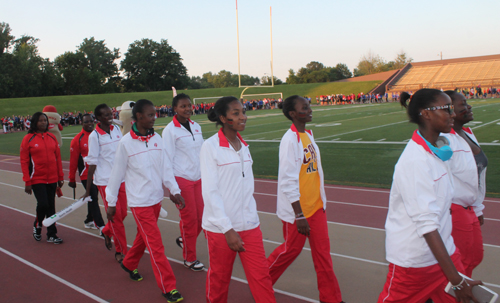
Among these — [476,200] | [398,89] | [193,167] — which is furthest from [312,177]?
[398,89]

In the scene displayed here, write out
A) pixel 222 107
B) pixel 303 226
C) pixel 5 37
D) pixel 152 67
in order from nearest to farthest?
pixel 222 107 < pixel 303 226 < pixel 5 37 < pixel 152 67

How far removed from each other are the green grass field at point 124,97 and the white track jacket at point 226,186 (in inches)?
2053

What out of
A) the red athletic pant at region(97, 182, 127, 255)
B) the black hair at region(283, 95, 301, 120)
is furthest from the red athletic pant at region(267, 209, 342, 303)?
the red athletic pant at region(97, 182, 127, 255)

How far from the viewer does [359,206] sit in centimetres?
740

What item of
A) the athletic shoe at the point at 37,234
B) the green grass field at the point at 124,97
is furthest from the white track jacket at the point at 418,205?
the green grass field at the point at 124,97

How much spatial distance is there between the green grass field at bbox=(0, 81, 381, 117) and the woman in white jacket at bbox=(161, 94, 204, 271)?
50229 millimetres

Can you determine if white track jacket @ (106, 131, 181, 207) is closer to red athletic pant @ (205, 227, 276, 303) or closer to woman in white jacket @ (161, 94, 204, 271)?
woman in white jacket @ (161, 94, 204, 271)

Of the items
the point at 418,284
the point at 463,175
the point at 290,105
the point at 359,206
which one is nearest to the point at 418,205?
the point at 418,284

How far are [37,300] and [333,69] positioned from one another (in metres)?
96.5

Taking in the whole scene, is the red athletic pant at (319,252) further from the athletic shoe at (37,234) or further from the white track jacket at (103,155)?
the athletic shoe at (37,234)

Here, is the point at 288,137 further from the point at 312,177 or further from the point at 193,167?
the point at 193,167

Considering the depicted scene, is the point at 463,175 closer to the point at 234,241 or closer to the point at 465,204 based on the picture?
the point at 465,204

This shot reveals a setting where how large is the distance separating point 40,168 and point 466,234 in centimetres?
589

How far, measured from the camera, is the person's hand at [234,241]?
115 inches
